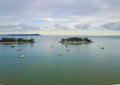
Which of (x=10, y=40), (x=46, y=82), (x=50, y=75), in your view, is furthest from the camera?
(x=10, y=40)

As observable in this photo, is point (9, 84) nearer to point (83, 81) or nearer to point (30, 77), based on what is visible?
point (30, 77)

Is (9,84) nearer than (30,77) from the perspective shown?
Yes

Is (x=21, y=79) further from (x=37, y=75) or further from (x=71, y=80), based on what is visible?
(x=71, y=80)

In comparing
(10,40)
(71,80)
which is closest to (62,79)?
(71,80)

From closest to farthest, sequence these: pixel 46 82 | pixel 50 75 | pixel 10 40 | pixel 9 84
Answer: pixel 9 84, pixel 46 82, pixel 50 75, pixel 10 40

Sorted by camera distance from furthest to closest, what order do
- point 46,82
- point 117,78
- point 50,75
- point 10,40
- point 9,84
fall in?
1. point 10,40
2. point 50,75
3. point 117,78
4. point 46,82
5. point 9,84

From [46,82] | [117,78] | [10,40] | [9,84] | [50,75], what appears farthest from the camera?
[10,40]

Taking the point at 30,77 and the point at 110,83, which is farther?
the point at 30,77

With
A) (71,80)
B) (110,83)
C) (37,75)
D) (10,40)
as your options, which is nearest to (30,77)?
(37,75)

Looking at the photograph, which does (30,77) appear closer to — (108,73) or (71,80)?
(71,80)
